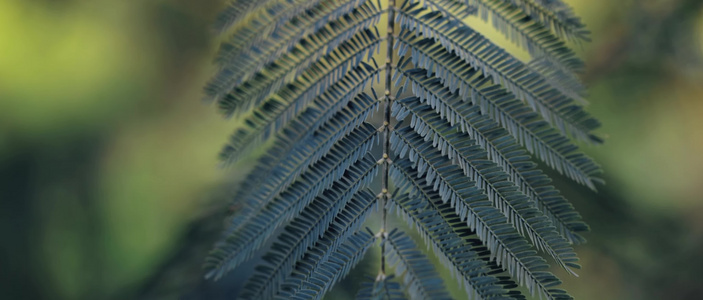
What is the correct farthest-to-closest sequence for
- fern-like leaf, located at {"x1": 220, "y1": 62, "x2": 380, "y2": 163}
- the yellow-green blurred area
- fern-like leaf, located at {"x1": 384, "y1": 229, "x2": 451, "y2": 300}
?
the yellow-green blurred area
fern-like leaf, located at {"x1": 220, "y1": 62, "x2": 380, "y2": 163}
fern-like leaf, located at {"x1": 384, "y1": 229, "x2": 451, "y2": 300}

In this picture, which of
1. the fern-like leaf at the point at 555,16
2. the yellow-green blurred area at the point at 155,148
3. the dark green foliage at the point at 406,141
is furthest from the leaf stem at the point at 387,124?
the yellow-green blurred area at the point at 155,148

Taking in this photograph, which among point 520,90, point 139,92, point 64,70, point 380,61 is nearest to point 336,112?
point 380,61

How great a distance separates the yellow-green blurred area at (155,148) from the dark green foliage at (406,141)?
0.55 m

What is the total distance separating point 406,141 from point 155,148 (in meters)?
0.90

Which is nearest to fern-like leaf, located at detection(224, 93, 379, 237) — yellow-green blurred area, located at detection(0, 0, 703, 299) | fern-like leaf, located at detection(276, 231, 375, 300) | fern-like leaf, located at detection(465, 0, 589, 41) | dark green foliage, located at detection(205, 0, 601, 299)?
dark green foliage, located at detection(205, 0, 601, 299)

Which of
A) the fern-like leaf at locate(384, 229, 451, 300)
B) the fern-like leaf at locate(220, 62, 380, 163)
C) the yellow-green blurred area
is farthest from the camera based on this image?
the yellow-green blurred area

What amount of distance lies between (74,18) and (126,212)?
500 mm

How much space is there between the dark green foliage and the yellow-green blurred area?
55 cm

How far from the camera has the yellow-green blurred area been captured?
1.19 m

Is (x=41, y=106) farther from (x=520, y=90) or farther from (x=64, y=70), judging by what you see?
(x=520, y=90)

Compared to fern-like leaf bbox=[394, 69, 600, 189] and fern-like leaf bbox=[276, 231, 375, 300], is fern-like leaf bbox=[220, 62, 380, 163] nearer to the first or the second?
fern-like leaf bbox=[394, 69, 600, 189]

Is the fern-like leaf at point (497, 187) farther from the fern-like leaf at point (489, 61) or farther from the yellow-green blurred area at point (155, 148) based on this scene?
the yellow-green blurred area at point (155, 148)

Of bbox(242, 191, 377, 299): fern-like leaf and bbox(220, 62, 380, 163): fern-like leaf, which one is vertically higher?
bbox(220, 62, 380, 163): fern-like leaf

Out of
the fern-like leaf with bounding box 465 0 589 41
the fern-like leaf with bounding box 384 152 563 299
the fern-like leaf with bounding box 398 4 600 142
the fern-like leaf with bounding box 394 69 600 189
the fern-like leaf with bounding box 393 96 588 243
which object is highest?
the fern-like leaf with bounding box 465 0 589 41
